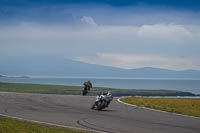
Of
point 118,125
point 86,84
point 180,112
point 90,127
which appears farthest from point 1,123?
point 86,84

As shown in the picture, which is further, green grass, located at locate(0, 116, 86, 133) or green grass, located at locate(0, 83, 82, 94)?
green grass, located at locate(0, 83, 82, 94)

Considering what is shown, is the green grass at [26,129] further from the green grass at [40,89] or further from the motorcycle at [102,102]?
the green grass at [40,89]

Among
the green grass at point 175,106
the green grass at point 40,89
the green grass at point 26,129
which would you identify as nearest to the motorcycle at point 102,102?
the green grass at point 175,106

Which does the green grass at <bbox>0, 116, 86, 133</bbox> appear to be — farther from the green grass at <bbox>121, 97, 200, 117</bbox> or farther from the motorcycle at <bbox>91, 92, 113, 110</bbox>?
the green grass at <bbox>121, 97, 200, 117</bbox>

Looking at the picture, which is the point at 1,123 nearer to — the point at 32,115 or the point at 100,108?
the point at 32,115

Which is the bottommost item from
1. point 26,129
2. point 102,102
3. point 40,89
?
point 26,129

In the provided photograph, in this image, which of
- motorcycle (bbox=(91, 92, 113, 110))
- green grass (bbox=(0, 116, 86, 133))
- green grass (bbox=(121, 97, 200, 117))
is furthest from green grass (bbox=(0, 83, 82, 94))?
green grass (bbox=(0, 116, 86, 133))

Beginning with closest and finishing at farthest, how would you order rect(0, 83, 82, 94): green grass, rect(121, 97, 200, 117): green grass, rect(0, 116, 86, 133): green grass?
rect(0, 116, 86, 133): green grass < rect(121, 97, 200, 117): green grass < rect(0, 83, 82, 94): green grass

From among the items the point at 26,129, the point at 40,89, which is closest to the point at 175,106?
the point at 26,129

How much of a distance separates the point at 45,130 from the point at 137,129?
3.45m

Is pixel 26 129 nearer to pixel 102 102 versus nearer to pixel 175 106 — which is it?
pixel 102 102

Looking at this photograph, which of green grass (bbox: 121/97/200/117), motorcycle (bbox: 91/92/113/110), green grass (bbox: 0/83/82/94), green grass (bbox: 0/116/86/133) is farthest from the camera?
green grass (bbox: 0/83/82/94)

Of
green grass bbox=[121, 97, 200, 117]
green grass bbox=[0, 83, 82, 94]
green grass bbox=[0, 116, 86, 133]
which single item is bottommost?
green grass bbox=[0, 116, 86, 133]

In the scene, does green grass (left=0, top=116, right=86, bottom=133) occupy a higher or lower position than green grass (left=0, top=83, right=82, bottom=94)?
lower
